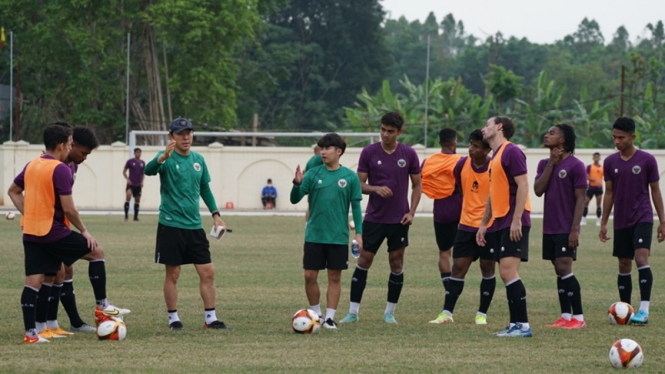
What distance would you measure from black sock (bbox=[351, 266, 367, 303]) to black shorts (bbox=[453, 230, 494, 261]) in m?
1.01

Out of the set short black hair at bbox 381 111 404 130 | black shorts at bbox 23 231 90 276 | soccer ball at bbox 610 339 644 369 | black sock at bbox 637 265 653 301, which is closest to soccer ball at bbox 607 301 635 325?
black sock at bbox 637 265 653 301

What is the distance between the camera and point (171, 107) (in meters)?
51.6

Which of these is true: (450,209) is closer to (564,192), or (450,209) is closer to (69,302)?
(564,192)

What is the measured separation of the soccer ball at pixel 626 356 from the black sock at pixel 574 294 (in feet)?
7.57

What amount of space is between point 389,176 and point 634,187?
266 centimetres

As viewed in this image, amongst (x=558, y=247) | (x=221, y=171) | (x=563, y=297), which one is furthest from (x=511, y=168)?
(x=221, y=171)

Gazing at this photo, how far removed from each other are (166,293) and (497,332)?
329 centimetres

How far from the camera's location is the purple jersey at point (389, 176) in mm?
10641

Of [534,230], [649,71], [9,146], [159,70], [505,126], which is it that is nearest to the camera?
[505,126]

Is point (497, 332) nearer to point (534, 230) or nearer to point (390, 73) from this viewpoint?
point (534, 230)

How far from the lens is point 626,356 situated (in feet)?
25.3

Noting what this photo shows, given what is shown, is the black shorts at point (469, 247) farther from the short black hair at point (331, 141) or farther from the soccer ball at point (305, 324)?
the soccer ball at point (305, 324)

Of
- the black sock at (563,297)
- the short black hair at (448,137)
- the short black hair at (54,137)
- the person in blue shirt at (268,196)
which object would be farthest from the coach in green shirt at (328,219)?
the person in blue shirt at (268,196)

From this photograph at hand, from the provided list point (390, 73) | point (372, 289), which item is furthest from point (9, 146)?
point (390, 73)
